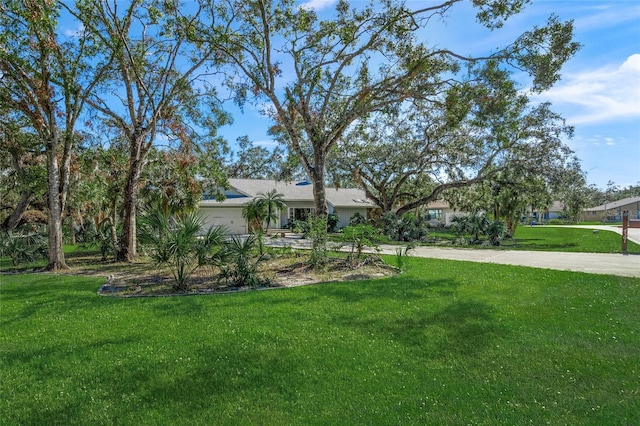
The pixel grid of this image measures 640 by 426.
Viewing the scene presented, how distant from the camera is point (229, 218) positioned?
29438mm

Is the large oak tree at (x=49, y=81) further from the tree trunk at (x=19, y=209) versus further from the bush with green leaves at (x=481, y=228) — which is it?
the bush with green leaves at (x=481, y=228)

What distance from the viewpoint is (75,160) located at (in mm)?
15352

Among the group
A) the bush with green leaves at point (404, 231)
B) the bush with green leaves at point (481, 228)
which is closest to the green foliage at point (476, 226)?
the bush with green leaves at point (481, 228)

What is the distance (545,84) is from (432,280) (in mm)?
6808

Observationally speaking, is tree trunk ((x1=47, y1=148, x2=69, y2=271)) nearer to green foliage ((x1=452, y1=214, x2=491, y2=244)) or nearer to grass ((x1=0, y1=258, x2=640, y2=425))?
grass ((x1=0, y1=258, x2=640, y2=425))

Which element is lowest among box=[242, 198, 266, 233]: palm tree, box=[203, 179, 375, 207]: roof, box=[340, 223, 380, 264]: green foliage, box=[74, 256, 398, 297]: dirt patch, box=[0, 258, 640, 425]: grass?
box=[0, 258, 640, 425]: grass

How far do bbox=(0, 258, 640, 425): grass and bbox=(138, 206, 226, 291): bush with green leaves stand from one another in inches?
39.7

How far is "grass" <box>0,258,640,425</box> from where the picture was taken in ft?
11.5

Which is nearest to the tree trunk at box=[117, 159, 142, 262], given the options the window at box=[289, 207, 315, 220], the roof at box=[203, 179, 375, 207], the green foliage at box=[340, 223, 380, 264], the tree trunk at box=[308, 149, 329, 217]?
the tree trunk at box=[308, 149, 329, 217]

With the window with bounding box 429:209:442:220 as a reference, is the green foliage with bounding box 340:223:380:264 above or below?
below

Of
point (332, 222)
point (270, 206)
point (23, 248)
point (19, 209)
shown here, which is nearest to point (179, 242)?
point (23, 248)

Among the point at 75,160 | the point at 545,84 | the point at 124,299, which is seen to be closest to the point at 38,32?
the point at 75,160

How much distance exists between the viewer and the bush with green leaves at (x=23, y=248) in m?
13.5

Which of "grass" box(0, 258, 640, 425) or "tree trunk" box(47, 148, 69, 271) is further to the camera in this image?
"tree trunk" box(47, 148, 69, 271)
